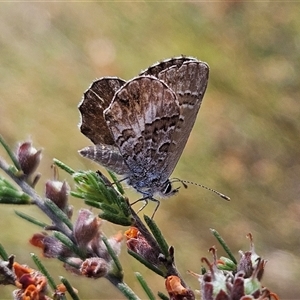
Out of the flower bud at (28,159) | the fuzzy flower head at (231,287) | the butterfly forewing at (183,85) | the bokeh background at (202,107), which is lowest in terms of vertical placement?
the fuzzy flower head at (231,287)

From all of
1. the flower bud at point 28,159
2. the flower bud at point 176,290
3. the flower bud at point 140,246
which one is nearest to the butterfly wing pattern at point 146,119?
the flower bud at point 28,159

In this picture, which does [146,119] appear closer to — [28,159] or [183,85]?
[183,85]

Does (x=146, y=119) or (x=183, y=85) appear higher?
(x=183, y=85)

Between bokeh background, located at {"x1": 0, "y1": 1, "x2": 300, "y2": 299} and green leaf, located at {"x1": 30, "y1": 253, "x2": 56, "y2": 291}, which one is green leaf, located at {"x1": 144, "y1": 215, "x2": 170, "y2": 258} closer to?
green leaf, located at {"x1": 30, "y1": 253, "x2": 56, "y2": 291}

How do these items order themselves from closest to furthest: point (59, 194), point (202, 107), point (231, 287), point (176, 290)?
1. point (231, 287)
2. point (176, 290)
3. point (59, 194)
4. point (202, 107)

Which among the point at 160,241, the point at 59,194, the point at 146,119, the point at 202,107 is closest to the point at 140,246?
the point at 160,241

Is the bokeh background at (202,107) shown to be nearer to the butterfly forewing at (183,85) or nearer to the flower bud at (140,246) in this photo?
the butterfly forewing at (183,85)

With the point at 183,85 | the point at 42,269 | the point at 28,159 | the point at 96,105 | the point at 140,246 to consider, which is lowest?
the point at 42,269
